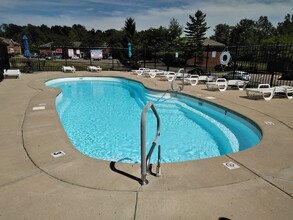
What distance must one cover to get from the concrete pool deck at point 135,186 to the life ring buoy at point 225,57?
29.7ft

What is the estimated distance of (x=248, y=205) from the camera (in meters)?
2.58

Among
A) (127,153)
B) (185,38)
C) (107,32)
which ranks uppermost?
(107,32)

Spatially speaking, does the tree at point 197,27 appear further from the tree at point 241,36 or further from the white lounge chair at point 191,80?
the white lounge chair at point 191,80

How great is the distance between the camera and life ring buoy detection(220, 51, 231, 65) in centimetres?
1261

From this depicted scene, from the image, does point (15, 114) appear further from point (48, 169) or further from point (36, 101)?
point (48, 169)

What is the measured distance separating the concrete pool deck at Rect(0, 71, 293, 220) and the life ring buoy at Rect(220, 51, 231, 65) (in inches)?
356

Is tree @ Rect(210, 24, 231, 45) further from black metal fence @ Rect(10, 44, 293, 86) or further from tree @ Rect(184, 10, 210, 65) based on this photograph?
black metal fence @ Rect(10, 44, 293, 86)

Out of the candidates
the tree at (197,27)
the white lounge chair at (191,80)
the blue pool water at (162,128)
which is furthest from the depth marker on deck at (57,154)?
the tree at (197,27)

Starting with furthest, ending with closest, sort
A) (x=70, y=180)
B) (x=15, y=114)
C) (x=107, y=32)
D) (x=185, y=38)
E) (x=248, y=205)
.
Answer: (x=107, y=32) → (x=185, y=38) → (x=15, y=114) → (x=70, y=180) → (x=248, y=205)

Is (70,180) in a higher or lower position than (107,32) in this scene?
lower

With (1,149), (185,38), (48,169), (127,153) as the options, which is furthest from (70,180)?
(185,38)

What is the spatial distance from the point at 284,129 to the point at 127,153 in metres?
4.14

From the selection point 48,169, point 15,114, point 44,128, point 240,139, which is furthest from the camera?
point 15,114

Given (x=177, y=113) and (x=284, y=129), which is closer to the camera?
(x=284, y=129)
